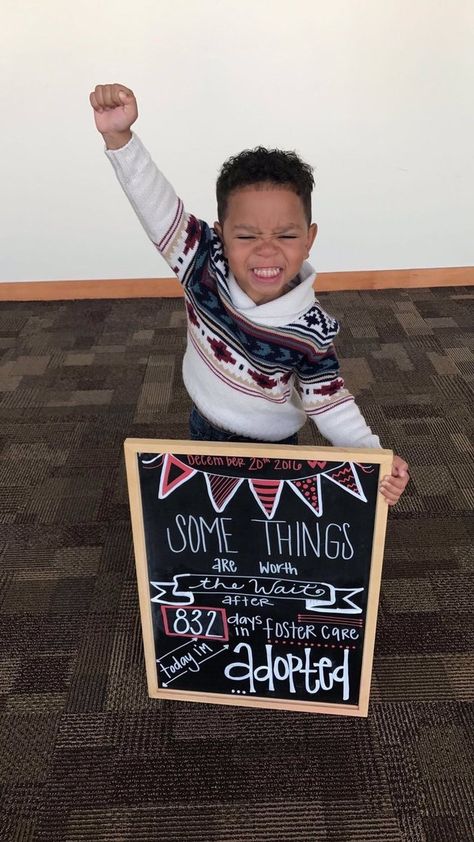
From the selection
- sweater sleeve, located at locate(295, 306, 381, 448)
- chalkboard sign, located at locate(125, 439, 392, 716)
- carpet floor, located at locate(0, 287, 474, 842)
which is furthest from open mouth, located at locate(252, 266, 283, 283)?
carpet floor, located at locate(0, 287, 474, 842)

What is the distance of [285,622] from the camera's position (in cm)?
132

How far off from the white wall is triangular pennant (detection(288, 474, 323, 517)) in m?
2.68

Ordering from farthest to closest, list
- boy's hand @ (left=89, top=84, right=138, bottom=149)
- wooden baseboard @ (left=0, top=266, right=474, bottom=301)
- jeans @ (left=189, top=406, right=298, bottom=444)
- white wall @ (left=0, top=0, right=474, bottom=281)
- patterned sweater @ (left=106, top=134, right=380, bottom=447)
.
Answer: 1. wooden baseboard @ (left=0, top=266, right=474, bottom=301)
2. white wall @ (left=0, top=0, right=474, bottom=281)
3. jeans @ (left=189, top=406, right=298, bottom=444)
4. patterned sweater @ (left=106, top=134, right=380, bottom=447)
5. boy's hand @ (left=89, top=84, right=138, bottom=149)

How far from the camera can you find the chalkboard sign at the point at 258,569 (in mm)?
1159

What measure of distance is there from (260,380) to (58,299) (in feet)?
9.14

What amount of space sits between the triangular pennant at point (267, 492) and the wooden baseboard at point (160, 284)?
272 centimetres

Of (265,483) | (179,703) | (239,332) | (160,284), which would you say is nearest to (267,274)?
(239,332)

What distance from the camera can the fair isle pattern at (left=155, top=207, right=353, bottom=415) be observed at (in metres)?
1.24

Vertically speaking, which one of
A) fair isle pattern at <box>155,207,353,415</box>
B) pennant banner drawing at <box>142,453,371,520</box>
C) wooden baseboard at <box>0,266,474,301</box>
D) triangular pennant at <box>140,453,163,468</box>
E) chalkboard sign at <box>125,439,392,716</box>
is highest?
fair isle pattern at <box>155,207,353,415</box>

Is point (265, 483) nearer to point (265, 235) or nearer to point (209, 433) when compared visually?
point (209, 433)

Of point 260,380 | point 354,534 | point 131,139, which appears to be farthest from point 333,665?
point 131,139

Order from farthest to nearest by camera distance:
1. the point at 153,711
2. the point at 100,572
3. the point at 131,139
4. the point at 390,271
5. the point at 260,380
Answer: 1. the point at 390,271
2. the point at 100,572
3. the point at 153,711
4. the point at 260,380
5. the point at 131,139

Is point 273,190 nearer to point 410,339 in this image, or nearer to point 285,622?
point 285,622

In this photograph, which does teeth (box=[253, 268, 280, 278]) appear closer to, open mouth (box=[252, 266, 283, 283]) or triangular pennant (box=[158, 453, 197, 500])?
open mouth (box=[252, 266, 283, 283])
